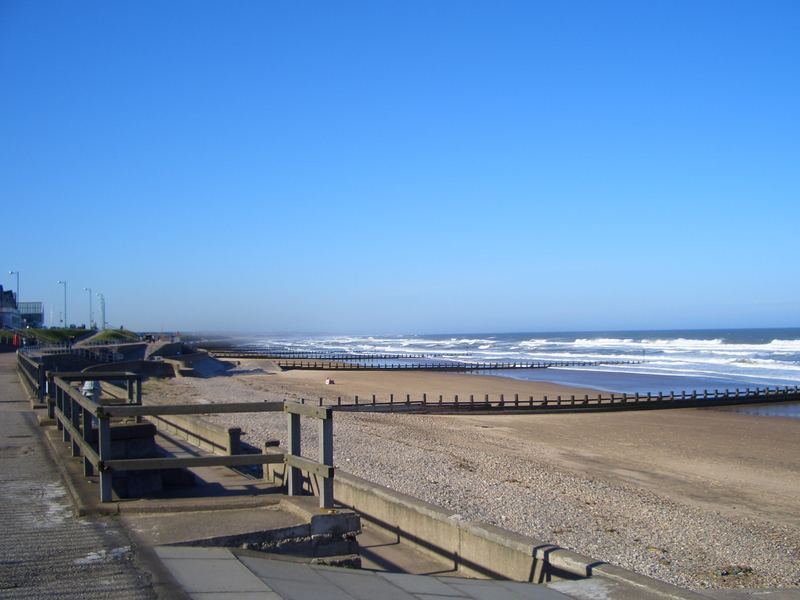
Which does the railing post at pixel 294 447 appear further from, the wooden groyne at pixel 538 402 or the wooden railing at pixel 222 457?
the wooden groyne at pixel 538 402

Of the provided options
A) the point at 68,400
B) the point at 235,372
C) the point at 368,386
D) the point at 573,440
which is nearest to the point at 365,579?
the point at 68,400

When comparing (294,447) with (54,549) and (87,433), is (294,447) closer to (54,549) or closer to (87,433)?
(54,549)

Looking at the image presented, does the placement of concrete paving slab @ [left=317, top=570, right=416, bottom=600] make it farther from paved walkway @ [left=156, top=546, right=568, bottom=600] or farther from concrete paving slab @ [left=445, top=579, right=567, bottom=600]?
concrete paving slab @ [left=445, top=579, right=567, bottom=600]

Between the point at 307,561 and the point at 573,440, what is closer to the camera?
the point at 307,561

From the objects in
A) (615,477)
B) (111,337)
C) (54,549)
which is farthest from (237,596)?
(111,337)

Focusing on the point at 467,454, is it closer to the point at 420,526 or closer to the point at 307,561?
the point at 420,526

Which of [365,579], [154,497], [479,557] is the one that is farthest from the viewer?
[154,497]

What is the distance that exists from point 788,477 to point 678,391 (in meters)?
32.1

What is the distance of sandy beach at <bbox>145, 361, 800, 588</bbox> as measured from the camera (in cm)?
1091

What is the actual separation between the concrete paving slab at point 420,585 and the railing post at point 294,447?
164 cm

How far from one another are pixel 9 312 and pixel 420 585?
119780mm

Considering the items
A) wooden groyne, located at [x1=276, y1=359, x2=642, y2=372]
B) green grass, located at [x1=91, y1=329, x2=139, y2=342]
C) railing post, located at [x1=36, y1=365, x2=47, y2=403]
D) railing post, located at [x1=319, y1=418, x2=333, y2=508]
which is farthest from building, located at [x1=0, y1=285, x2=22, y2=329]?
railing post, located at [x1=319, y1=418, x2=333, y2=508]

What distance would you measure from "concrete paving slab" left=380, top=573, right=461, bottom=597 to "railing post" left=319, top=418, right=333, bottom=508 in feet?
3.04

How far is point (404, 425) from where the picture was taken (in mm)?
28984
